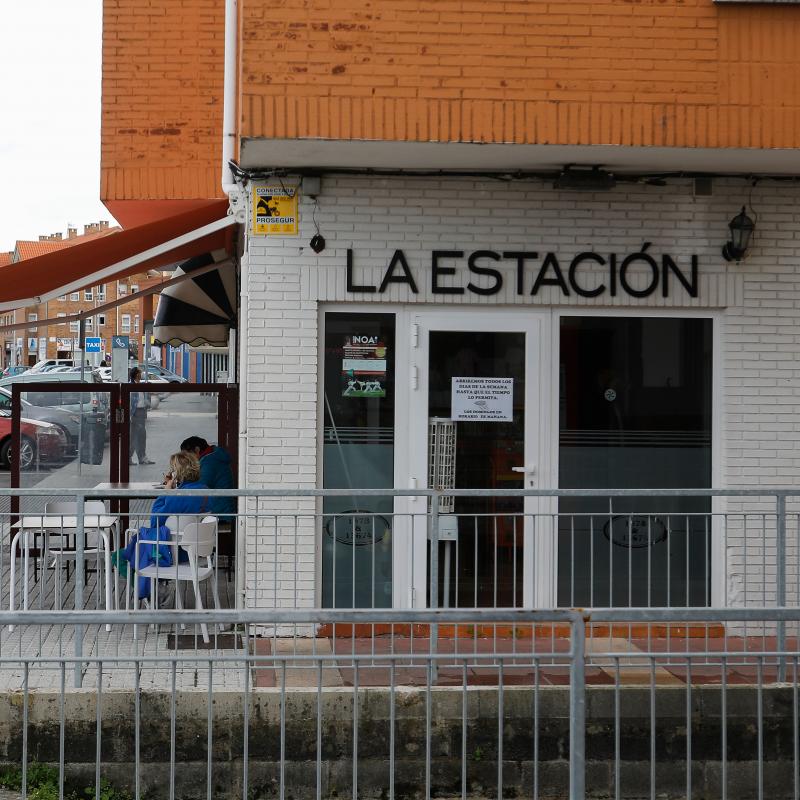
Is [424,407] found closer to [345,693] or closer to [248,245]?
[248,245]

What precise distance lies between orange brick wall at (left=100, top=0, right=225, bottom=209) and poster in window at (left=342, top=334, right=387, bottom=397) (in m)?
2.74

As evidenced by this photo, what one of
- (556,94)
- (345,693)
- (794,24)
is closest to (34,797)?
(345,693)

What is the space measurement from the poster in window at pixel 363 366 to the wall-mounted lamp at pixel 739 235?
8.15ft

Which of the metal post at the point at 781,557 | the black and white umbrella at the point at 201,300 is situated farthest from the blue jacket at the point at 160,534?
the black and white umbrella at the point at 201,300

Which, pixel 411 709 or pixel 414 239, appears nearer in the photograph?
pixel 411 709

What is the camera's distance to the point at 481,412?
8195 mm

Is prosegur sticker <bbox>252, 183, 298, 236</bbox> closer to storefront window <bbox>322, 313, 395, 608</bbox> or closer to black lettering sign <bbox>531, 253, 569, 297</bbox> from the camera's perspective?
storefront window <bbox>322, 313, 395, 608</bbox>

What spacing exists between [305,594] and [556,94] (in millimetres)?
3669

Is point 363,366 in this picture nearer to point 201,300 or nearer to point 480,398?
point 480,398

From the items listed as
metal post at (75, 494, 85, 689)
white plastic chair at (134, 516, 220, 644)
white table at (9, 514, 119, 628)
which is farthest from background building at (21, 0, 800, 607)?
metal post at (75, 494, 85, 689)

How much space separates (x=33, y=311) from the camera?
107500 millimetres

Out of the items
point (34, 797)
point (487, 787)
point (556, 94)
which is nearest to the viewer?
point (34, 797)

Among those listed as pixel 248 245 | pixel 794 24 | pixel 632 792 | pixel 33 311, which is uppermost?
pixel 33 311

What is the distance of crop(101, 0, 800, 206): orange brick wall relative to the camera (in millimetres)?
7082
